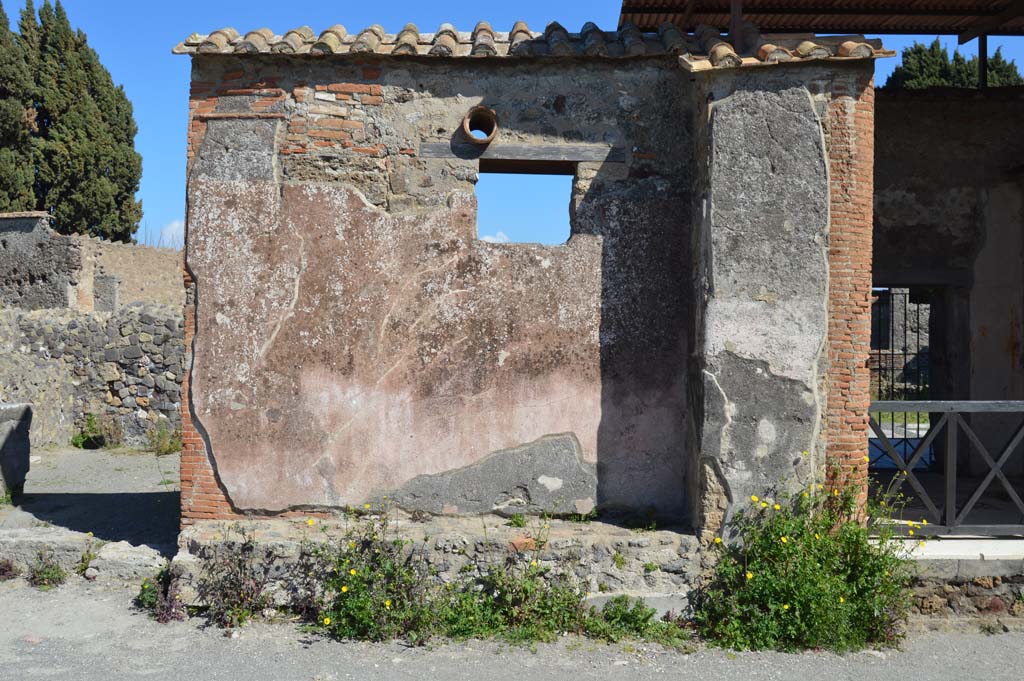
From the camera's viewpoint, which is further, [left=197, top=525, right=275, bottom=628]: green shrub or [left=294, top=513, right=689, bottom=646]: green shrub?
[left=197, top=525, right=275, bottom=628]: green shrub

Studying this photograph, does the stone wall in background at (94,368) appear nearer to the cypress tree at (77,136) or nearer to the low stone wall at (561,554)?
the low stone wall at (561,554)

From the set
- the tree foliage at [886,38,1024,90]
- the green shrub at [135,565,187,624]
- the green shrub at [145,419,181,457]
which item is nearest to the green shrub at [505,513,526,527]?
the green shrub at [135,565,187,624]

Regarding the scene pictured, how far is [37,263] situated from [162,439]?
832 cm

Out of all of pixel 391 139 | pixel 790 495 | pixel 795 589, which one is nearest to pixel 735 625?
pixel 795 589

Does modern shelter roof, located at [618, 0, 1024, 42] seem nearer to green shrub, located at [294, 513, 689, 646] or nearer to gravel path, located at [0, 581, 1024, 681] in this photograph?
green shrub, located at [294, 513, 689, 646]

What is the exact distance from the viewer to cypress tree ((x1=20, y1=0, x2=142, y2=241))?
21.7m

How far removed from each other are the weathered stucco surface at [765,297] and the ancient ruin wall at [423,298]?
53 centimetres

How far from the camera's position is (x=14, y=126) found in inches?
819

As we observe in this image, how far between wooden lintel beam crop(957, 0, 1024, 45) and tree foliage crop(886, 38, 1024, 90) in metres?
14.7

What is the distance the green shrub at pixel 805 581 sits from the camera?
470cm

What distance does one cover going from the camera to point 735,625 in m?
4.77

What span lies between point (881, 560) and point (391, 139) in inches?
163

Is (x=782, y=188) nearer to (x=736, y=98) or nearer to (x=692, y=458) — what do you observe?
(x=736, y=98)

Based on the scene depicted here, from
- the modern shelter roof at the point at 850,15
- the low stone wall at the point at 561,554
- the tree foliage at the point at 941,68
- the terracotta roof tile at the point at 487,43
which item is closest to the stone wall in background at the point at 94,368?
the low stone wall at the point at 561,554
